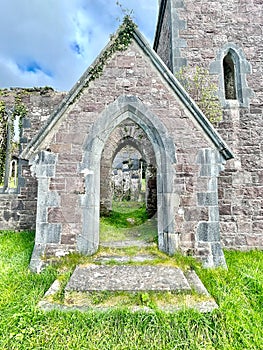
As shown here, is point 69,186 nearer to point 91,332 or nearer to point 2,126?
point 91,332

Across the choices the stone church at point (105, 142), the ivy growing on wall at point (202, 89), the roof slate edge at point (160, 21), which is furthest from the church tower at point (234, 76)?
the stone church at point (105, 142)

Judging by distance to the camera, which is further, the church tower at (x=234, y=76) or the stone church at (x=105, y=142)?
the church tower at (x=234, y=76)

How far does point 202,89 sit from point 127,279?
564 centimetres

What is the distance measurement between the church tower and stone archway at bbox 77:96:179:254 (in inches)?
96.3

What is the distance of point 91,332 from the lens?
9.84 feet

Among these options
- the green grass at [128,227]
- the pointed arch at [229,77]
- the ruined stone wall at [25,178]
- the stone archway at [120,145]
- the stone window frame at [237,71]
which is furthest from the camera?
the stone archway at [120,145]

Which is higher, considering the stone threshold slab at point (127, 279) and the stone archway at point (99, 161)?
the stone archway at point (99, 161)

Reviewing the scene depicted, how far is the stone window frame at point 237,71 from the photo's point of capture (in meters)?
7.11

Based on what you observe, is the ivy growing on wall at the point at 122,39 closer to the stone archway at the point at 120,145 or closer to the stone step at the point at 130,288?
the stone archway at the point at 120,145

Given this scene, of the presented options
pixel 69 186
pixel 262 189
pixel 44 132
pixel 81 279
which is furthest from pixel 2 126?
pixel 262 189

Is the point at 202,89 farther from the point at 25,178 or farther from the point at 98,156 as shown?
the point at 25,178

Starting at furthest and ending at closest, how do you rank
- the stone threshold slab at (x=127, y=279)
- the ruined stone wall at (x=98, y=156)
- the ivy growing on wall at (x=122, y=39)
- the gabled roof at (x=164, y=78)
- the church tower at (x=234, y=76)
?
1. the church tower at (x=234, y=76)
2. the ivy growing on wall at (x=122, y=39)
3. the gabled roof at (x=164, y=78)
4. the ruined stone wall at (x=98, y=156)
5. the stone threshold slab at (x=127, y=279)

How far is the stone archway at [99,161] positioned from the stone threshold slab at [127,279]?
0.71 m

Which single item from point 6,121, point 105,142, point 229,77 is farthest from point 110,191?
point 229,77
